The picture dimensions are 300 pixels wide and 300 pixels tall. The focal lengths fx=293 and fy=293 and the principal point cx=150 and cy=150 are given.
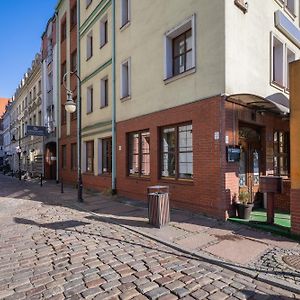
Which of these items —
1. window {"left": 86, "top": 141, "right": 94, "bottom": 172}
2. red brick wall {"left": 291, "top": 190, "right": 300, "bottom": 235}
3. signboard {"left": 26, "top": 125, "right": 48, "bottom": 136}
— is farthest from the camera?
signboard {"left": 26, "top": 125, "right": 48, "bottom": 136}

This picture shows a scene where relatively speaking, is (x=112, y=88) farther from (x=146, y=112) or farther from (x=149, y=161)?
(x=149, y=161)

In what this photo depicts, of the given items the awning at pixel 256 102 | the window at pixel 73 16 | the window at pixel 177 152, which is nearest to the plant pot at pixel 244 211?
the window at pixel 177 152

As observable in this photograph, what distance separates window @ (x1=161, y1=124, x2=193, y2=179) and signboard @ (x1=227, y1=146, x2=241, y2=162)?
1579 mm

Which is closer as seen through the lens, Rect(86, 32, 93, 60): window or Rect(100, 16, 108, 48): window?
Rect(100, 16, 108, 48): window

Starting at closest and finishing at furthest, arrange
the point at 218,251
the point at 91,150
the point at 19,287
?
the point at 19,287 → the point at 218,251 → the point at 91,150

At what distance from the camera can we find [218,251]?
18.6 feet


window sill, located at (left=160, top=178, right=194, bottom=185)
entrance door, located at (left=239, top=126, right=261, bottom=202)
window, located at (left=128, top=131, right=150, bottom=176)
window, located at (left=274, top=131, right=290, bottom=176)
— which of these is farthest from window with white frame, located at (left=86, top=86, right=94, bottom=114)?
window, located at (left=274, top=131, right=290, bottom=176)

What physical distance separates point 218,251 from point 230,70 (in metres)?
4.97

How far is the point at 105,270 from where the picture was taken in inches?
188

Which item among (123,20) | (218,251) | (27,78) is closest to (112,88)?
(123,20)

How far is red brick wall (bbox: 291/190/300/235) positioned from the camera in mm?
6391

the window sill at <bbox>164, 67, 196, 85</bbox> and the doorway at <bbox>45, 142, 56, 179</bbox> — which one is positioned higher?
the window sill at <bbox>164, 67, 196, 85</bbox>

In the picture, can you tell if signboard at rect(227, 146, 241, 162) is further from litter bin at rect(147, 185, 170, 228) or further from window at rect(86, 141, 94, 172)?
window at rect(86, 141, 94, 172)

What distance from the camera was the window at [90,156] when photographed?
658 inches
